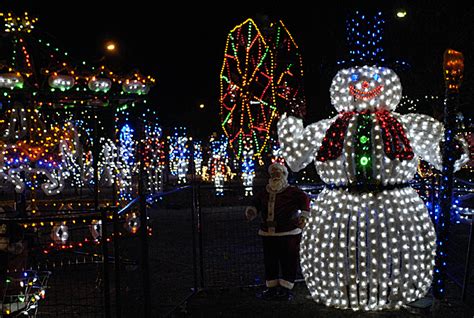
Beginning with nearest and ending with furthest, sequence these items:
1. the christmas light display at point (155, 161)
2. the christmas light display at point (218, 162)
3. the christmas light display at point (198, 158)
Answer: the christmas light display at point (155, 161) → the christmas light display at point (218, 162) → the christmas light display at point (198, 158)

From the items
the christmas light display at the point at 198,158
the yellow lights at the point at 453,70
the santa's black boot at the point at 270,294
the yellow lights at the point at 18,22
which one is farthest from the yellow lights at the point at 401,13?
the christmas light display at the point at 198,158

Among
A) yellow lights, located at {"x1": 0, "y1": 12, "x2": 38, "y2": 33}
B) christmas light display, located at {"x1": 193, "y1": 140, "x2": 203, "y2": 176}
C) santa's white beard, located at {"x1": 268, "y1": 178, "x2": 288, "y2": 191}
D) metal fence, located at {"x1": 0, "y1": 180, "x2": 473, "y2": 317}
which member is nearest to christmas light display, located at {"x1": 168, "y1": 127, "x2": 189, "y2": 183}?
christmas light display, located at {"x1": 193, "y1": 140, "x2": 203, "y2": 176}

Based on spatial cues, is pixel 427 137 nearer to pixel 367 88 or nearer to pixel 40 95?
pixel 367 88

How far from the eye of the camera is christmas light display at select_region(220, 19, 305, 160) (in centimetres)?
1484

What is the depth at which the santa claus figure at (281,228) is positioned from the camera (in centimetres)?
630

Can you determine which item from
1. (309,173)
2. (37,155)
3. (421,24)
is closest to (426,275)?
(37,155)

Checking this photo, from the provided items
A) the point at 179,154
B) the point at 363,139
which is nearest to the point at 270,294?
the point at 363,139

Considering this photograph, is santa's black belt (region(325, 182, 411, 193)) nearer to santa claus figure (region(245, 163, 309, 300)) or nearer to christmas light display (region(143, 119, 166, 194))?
santa claus figure (region(245, 163, 309, 300))

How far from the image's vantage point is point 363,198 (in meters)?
5.57

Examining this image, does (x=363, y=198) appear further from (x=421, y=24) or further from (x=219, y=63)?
(x=219, y=63)

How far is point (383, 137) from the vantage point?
5.51 metres

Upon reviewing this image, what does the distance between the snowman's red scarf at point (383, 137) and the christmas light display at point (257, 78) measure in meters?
8.75

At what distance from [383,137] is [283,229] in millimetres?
1551

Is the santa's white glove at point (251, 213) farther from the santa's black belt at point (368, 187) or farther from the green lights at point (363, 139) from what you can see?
the green lights at point (363, 139)
